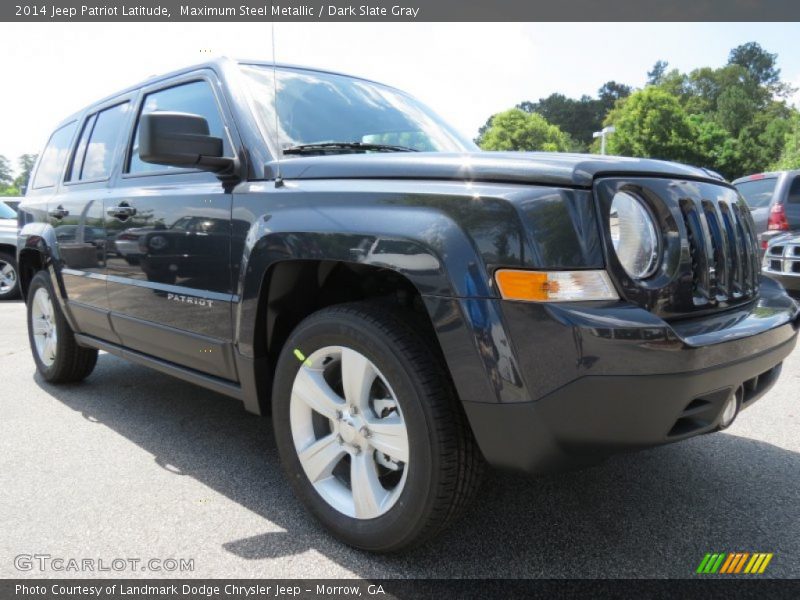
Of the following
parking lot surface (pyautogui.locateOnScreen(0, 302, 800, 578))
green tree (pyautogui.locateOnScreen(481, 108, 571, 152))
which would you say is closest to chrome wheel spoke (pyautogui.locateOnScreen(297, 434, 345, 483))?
parking lot surface (pyautogui.locateOnScreen(0, 302, 800, 578))

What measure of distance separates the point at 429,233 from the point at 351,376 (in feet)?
1.89

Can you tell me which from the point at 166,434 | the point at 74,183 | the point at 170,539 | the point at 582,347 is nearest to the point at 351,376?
the point at 582,347

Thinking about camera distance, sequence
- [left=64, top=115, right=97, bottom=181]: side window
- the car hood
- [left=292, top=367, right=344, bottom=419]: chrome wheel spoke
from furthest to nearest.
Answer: [left=64, top=115, right=97, bottom=181]: side window → [left=292, top=367, right=344, bottom=419]: chrome wheel spoke → the car hood

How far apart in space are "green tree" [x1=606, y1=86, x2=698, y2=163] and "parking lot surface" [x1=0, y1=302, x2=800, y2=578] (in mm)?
41205

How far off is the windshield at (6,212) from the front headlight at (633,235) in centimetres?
1116

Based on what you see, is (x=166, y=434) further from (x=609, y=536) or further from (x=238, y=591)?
(x=609, y=536)

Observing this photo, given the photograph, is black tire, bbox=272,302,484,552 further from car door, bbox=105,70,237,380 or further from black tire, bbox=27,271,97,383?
black tire, bbox=27,271,97,383

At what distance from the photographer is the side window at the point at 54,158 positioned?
13.8 ft

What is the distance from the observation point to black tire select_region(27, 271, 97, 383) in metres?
3.97

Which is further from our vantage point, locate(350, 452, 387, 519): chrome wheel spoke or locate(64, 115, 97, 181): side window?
locate(64, 115, 97, 181): side window

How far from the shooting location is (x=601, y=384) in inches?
59.7

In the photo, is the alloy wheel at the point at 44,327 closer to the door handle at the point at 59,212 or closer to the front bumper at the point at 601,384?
the door handle at the point at 59,212

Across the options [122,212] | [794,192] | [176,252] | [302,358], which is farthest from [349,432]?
[794,192]

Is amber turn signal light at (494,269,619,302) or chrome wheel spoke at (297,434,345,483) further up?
amber turn signal light at (494,269,619,302)
